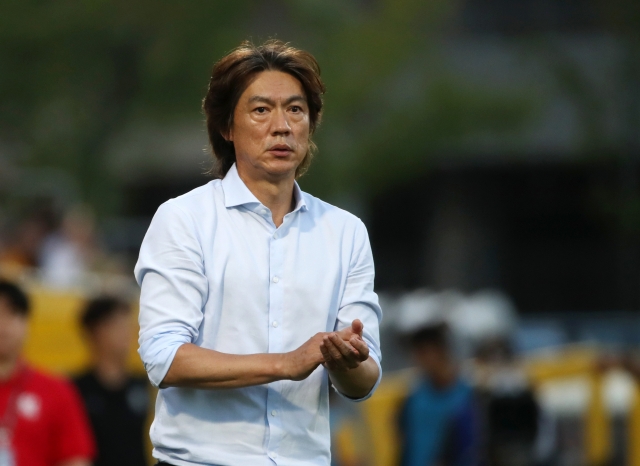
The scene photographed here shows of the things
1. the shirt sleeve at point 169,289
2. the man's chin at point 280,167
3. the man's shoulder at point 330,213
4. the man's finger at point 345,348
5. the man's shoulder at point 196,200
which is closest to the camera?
the man's finger at point 345,348

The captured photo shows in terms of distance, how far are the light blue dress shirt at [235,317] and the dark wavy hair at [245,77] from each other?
0.31 meters

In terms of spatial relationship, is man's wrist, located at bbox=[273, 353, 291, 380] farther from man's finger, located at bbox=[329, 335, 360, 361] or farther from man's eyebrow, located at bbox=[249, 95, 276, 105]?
man's eyebrow, located at bbox=[249, 95, 276, 105]

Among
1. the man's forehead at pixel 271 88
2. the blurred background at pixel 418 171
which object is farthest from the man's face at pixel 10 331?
the man's forehead at pixel 271 88

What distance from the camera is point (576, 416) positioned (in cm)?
1262

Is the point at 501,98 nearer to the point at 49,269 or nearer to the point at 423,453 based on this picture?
the point at 49,269

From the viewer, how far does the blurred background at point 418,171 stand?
11539 millimetres

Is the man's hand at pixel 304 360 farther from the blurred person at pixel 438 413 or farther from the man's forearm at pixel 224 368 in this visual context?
the blurred person at pixel 438 413

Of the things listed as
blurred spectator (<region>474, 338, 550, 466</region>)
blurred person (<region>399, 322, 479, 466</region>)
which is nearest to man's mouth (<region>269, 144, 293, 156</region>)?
blurred person (<region>399, 322, 479, 466</region>)

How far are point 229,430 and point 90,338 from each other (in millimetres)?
4041

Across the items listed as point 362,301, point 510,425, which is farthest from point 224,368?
point 510,425

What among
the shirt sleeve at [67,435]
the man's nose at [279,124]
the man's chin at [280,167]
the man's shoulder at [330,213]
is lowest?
the shirt sleeve at [67,435]

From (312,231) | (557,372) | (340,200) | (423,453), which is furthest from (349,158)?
(312,231)

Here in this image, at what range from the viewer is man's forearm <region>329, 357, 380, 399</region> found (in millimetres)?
3658

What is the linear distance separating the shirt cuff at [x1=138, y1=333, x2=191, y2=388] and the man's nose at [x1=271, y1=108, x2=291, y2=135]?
2.35 ft
